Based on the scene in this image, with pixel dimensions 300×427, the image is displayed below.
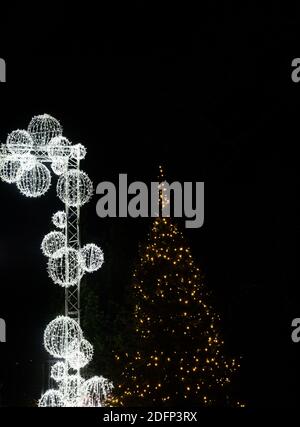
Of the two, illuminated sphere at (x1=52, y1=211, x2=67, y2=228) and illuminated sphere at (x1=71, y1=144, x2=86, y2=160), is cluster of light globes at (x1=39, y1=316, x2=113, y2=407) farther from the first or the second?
illuminated sphere at (x1=71, y1=144, x2=86, y2=160)

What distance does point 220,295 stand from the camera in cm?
1307

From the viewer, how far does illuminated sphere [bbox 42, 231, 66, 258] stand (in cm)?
A: 1016

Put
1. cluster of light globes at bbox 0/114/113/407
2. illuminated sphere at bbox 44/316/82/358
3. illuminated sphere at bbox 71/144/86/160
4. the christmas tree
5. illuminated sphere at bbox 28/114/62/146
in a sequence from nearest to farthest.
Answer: the christmas tree, cluster of light globes at bbox 0/114/113/407, illuminated sphere at bbox 28/114/62/146, illuminated sphere at bbox 44/316/82/358, illuminated sphere at bbox 71/144/86/160

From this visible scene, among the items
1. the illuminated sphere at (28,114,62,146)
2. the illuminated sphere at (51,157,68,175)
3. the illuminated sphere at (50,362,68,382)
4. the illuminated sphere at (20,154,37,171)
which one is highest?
the illuminated sphere at (28,114,62,146)

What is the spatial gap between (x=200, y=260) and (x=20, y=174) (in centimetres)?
Answer: 468

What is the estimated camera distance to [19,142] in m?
9.46

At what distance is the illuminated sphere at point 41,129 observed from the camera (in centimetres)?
966

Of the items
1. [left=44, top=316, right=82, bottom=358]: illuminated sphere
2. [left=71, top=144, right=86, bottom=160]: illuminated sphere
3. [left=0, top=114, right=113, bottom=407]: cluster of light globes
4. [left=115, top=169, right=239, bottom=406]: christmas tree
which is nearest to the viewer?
[left=115, top=169, right=239, bottom=406]: christmas tree

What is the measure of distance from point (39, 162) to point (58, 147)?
0.32 metres

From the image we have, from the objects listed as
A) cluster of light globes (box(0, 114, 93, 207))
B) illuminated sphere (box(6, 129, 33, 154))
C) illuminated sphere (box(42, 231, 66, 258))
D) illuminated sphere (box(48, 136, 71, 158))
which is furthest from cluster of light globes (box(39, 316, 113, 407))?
illuminated sphere (box(6, 129, 33, 154))

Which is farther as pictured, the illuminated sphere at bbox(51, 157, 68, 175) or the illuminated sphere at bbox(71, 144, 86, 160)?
the illuminated sphere at bbox(71, 144, 86, 160)

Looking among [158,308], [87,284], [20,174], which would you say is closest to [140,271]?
[158,308]

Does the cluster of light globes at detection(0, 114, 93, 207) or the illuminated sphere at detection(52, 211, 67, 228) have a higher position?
the cluster of light globes at detection(0, 114, 93, 207)
